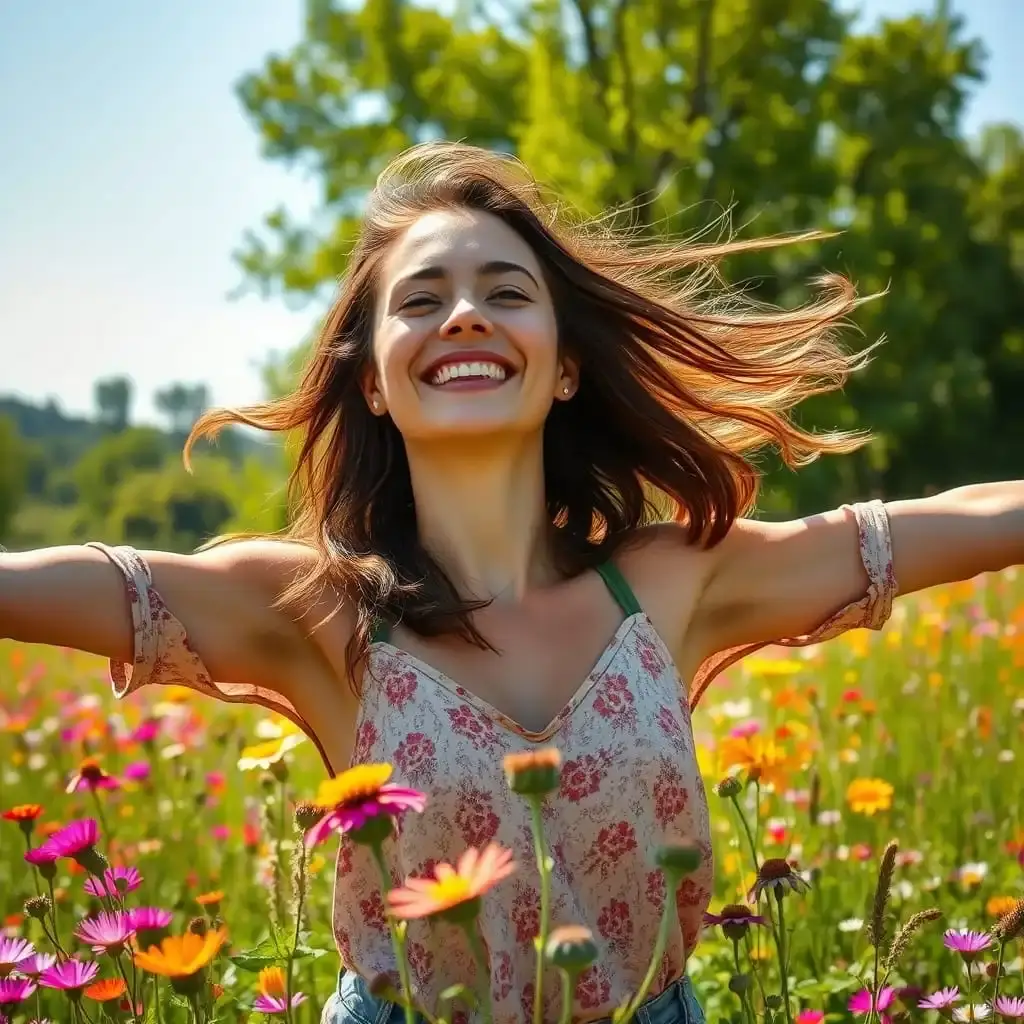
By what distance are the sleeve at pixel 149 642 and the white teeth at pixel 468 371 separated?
52 cm

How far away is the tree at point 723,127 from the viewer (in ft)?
52.5

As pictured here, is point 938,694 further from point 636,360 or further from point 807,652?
point 636,360

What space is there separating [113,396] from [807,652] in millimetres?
131095

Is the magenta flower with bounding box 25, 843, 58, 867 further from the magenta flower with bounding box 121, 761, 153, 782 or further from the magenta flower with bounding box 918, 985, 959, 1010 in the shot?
the magenta flower with bounding box 121, 761, 153, 782

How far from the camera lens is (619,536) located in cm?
223

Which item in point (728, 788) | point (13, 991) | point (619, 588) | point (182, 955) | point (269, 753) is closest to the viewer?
point (182, 955)

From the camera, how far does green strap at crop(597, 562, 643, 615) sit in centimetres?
201

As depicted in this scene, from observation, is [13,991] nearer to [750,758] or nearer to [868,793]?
[750,758]

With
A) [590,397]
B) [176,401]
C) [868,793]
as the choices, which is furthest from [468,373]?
[176,401]

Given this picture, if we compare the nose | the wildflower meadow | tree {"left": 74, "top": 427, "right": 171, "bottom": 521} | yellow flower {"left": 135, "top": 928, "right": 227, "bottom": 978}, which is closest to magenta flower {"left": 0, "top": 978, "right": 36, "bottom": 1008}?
the wildflower meadow

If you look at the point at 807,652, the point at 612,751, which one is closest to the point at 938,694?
the point at 807,652

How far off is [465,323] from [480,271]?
15cm

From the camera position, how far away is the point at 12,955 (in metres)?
1.70

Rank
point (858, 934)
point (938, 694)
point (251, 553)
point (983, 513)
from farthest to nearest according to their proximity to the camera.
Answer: point (938, 694), point (858, 934), point (983, 513), point (251, 553)
